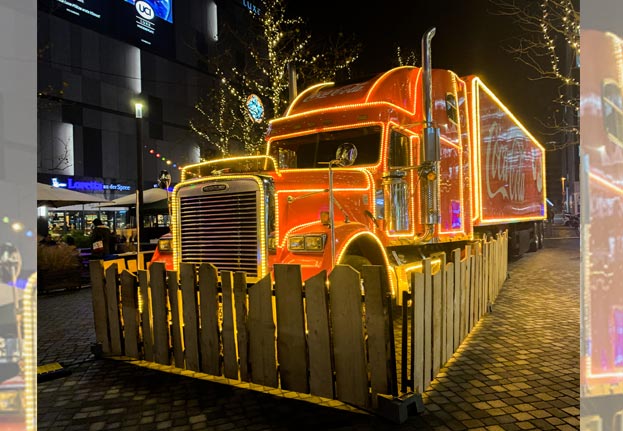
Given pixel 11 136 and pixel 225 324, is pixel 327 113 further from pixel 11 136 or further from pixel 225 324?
pixel 11 136

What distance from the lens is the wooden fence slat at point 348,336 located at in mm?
3889

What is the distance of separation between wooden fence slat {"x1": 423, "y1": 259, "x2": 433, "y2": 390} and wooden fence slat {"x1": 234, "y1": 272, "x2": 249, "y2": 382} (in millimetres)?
1788

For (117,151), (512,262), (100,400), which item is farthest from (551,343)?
(117,151)

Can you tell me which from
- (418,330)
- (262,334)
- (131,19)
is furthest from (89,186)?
(418,330)

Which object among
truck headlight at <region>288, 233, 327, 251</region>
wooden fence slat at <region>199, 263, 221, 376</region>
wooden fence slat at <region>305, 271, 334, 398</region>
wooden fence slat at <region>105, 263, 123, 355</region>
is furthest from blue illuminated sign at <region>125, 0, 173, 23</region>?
wooden fence slat at <region>305, 271, 334, 398</region>

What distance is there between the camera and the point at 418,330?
4.03 metres

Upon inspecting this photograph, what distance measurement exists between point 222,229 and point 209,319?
1.15 metres

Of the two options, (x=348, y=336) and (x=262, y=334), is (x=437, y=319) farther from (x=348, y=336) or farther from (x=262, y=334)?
(x=262, y=334)

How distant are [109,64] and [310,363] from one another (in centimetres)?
3512

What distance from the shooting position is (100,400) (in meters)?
4.37

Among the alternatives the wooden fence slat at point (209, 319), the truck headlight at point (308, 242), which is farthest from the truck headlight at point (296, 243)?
the wooden fence slat at point (209, 319)

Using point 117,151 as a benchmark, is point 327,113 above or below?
below

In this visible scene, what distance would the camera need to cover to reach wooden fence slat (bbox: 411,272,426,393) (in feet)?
12.8

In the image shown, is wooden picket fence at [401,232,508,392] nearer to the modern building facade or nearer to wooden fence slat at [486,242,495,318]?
wooden fence slat at [486,242,495,318]
